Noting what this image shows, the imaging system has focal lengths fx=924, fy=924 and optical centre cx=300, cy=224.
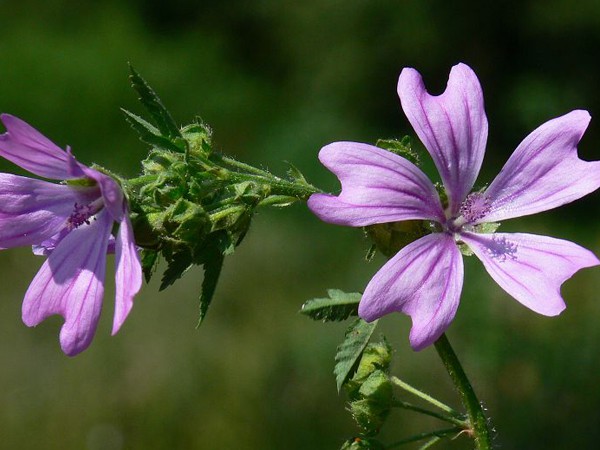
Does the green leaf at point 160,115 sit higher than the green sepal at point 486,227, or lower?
higher

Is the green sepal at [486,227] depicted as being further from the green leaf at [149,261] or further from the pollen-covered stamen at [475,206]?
the green leaf at [149,261]

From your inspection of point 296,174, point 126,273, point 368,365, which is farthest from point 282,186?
point 368,365

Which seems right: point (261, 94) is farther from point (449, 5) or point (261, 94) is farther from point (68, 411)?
point (68, 411)

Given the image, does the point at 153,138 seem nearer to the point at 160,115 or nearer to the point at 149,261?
the point at 160,115

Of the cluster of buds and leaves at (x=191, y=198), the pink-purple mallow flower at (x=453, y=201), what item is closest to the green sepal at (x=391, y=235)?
the pink-purple mallow flower at (x=453, y=201)

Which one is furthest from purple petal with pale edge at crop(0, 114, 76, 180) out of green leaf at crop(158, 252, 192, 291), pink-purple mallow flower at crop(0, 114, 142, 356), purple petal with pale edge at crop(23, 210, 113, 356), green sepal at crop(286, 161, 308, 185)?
green sepal at crop(286, 161, 308, 185)

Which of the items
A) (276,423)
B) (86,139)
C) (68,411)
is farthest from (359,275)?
(86,139)
